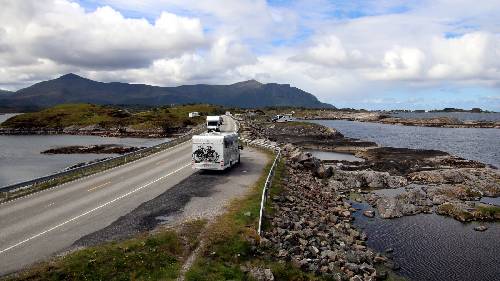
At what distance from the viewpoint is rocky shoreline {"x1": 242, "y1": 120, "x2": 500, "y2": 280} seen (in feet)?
75.9

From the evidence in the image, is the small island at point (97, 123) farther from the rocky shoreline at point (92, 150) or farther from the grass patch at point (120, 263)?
the grass patch at point (120, 263)

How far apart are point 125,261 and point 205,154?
19420 millimetres

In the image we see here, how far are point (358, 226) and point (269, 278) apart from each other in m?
15.9

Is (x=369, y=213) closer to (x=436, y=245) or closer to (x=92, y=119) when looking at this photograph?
(x=436, y=245)

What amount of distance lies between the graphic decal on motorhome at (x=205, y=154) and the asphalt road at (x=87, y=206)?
149 centimetres

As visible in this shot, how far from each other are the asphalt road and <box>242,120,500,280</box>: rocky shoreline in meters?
5.35

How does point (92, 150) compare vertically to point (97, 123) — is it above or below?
below

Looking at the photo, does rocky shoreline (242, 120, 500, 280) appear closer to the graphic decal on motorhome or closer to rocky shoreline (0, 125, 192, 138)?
the graphic decal on motorhome

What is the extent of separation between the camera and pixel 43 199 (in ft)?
96.3

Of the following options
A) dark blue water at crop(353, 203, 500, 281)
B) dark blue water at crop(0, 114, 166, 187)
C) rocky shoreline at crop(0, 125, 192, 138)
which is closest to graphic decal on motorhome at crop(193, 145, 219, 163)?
dark blue water at crop(353, 203, 500, 281)

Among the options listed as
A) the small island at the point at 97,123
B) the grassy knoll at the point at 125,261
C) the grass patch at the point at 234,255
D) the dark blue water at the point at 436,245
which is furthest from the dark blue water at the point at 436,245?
the small island at the point at 97,123

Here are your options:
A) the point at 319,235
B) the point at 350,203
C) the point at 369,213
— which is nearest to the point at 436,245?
the point at 369,213

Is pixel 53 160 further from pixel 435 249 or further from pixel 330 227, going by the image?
pixel 435 249

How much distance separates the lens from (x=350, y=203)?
40344 mm
